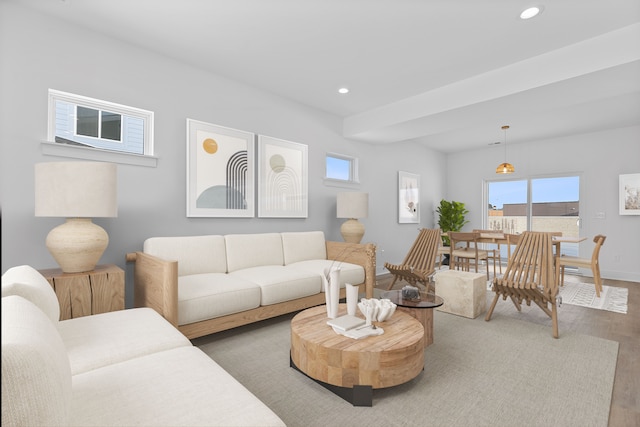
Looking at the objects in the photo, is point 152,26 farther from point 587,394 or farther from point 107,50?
point 587,394

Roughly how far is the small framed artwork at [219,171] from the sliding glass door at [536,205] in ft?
18.9

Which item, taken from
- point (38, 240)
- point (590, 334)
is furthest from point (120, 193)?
point (590, 334)

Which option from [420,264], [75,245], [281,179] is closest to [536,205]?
[420,264]

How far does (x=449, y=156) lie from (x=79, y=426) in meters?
8.18

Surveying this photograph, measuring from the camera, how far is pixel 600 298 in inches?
164

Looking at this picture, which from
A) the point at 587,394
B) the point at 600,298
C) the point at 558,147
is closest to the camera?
the point at 587,394

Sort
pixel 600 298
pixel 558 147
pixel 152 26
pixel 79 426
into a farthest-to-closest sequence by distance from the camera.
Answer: pixel 558 147 → pixel 600 298 → pixel 152 26 → pixel 79 426

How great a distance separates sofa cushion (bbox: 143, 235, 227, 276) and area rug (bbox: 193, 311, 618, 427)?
2.23 feet

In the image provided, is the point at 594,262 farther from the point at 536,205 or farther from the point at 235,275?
the point at 235,275

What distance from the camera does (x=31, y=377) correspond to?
2.59 feet

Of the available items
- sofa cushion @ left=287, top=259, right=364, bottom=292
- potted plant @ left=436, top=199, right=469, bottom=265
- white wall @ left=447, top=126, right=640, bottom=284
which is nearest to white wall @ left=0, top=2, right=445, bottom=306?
sofa cushion @ left=287, top=259, right=364, bottom=292

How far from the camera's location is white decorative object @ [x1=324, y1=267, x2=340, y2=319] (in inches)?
88.8

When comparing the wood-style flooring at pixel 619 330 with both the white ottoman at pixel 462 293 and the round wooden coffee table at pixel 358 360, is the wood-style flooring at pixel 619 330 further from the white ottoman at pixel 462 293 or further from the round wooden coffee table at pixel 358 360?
the round wooden coffee table at pixel 358 360

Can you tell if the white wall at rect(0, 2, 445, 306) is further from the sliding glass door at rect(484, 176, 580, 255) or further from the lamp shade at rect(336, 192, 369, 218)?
the sliding glass door at rect(484, 176, 580, 255)
